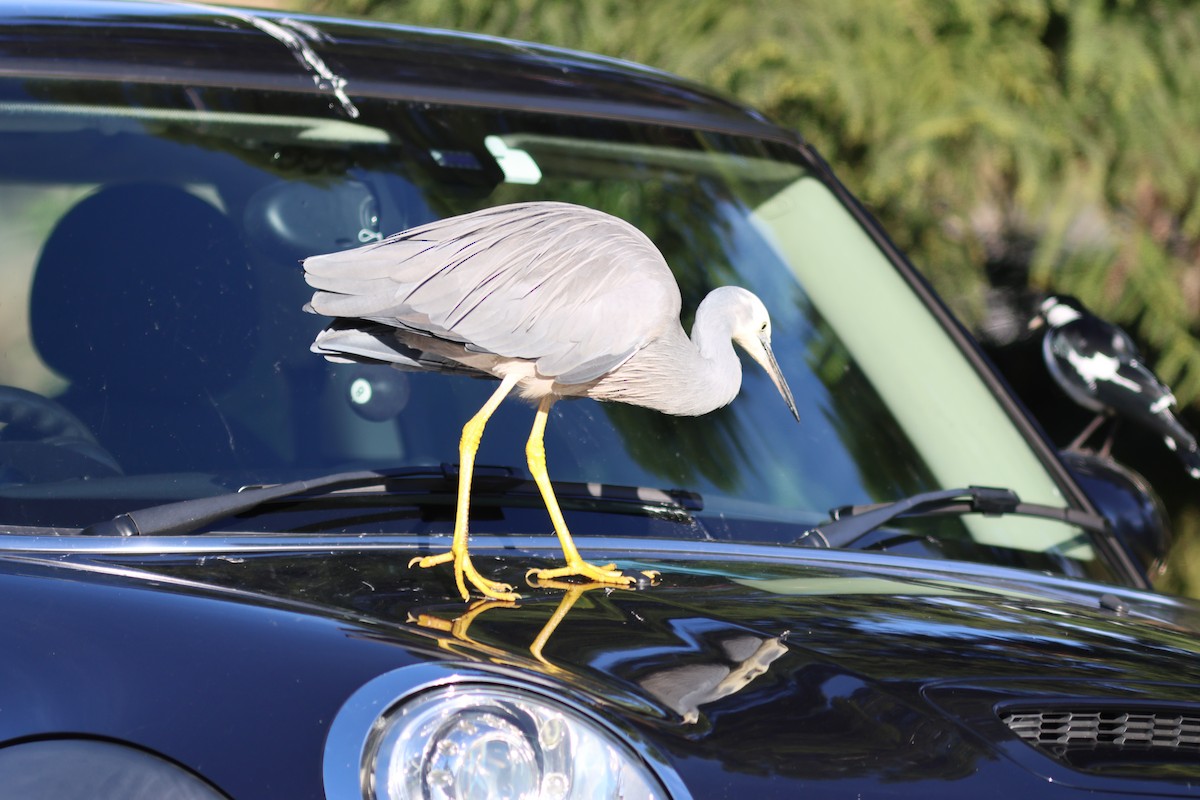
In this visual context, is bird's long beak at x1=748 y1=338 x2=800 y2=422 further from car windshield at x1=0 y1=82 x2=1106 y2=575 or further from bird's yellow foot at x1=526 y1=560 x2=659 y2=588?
bird's yellow foot at x1=526 y1=560 x2=659 y2=588

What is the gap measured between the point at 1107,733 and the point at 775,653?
0.39 m

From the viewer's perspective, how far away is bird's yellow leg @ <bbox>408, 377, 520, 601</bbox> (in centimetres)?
194

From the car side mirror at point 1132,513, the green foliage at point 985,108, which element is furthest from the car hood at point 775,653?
the green foliage at point 985,108

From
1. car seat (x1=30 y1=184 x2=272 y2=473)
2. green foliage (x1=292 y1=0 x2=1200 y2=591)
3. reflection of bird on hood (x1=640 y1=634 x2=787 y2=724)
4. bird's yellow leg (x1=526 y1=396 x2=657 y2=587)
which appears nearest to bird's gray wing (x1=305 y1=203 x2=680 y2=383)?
bird's yellow leg (x1=526 y1=396 x2=657 y2=587)

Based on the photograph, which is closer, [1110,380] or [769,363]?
[769,363]

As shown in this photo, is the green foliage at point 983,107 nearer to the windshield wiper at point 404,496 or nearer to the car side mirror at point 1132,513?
the car side mirror at point 1132,513

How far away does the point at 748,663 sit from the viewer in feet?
5.82

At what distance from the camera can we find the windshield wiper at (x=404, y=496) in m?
2.08

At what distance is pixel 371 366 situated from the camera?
288 cm

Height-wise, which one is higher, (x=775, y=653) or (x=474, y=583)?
(x=474, y=583)

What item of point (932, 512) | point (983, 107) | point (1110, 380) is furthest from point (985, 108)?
point (932, 512)

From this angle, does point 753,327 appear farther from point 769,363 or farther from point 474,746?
point 474,746

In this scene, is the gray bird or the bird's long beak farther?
the bird's long beak

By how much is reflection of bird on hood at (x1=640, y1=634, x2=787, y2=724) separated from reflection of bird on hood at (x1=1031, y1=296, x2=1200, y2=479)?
199 centimetres
